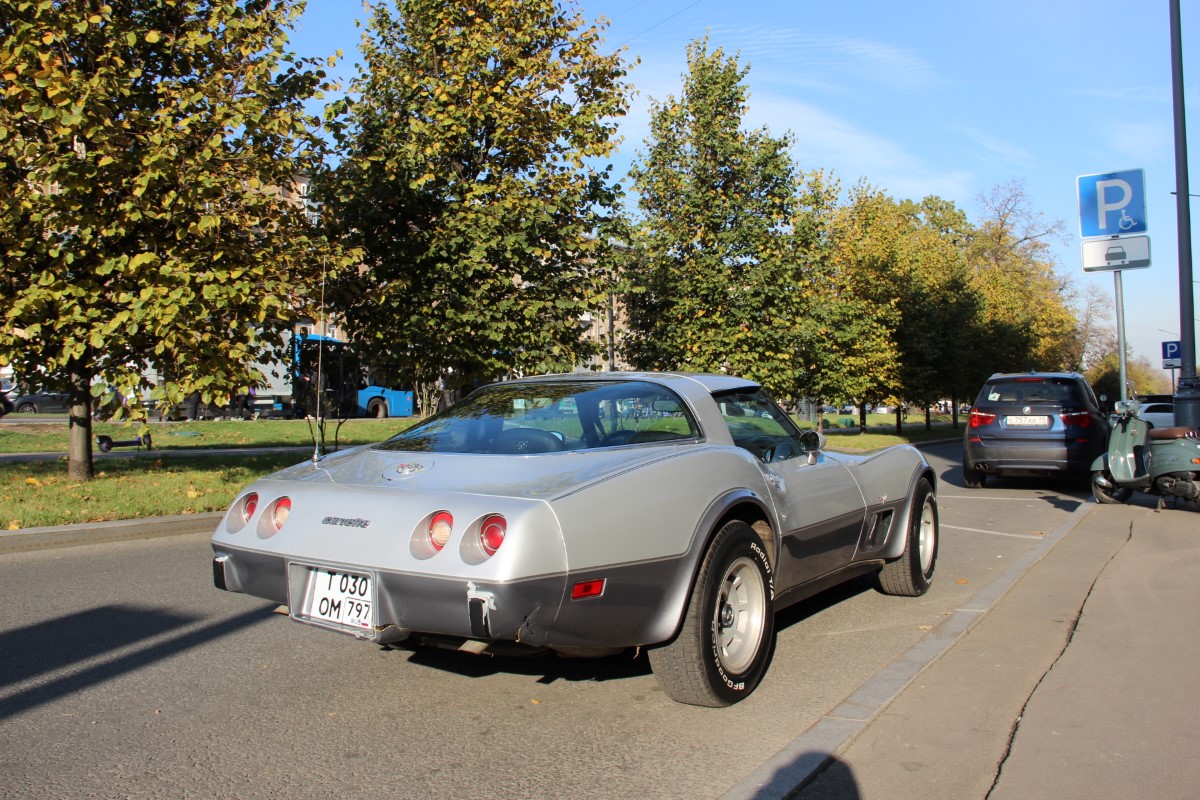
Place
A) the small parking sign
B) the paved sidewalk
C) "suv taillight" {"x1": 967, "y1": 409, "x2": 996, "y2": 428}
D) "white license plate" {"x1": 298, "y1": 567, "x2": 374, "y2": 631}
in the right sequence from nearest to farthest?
the paved sidewalk → "white license plate" {"x1": 298, "y1": 567, "x2": 374, "y2": 631} → "suv taillight" {"x1": 967, "y1": 409, "x2": 996, "y2": 428} → the small parking sign

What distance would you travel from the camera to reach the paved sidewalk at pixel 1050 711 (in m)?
3.14

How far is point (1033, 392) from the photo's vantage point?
13.4 metres

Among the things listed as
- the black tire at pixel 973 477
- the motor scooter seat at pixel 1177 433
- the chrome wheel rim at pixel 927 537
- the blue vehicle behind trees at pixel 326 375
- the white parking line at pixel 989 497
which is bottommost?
the white parking line at pixel 989 497

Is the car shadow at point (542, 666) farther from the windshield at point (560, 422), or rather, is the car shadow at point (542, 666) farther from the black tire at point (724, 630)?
the windshield at point (560, 422)

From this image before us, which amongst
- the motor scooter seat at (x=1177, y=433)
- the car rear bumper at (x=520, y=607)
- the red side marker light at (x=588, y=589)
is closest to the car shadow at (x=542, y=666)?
the car rear bumper at (x=520, y=607)

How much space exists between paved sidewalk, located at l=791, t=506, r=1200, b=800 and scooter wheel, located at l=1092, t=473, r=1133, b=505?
4.79 metres

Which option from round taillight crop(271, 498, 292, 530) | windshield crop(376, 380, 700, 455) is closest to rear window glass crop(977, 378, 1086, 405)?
windshield crop(376, 380, 700, 455)

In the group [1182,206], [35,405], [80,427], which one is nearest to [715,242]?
[1182,206]

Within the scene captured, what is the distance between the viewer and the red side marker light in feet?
10.8

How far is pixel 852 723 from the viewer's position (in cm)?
366

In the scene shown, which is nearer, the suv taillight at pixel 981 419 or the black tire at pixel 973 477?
the suv taillight at pixel 981 419

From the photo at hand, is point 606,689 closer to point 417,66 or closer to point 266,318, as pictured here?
point 266,318

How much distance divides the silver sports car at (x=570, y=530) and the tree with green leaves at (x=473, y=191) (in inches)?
300

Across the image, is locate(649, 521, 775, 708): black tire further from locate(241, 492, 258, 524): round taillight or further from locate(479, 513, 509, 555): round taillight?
locate(241, 492, 258, 524): round taillight
